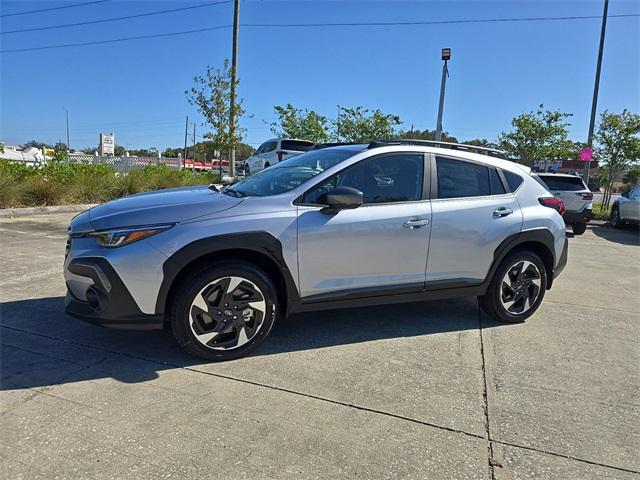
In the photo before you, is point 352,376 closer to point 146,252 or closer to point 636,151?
point 146,252

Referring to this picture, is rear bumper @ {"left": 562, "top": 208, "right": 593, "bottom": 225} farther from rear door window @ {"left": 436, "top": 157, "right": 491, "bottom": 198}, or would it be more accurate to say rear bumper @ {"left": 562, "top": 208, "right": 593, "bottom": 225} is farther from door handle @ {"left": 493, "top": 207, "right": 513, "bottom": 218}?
rear door window @ {"left": 436, "top": 157, "right": 491, "bottom": 198}

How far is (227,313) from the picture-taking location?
3.21m

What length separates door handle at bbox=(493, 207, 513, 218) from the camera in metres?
4.05

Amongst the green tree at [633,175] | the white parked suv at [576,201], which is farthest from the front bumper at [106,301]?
the green tree at [633,175]

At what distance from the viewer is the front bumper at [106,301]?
297 cm

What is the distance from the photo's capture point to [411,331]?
406 centimetres

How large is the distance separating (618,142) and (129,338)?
20183mm

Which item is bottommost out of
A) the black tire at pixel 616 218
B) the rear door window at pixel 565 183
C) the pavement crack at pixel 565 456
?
the pavement crack at pixel 565 456

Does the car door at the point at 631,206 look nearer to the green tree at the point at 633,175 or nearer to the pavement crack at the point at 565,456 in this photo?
the green tree at the point at 633,175

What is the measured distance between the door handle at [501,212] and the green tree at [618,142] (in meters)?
17.0

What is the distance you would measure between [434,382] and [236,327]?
1499 mm

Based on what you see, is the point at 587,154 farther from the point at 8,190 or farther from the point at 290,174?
the point at 8,190

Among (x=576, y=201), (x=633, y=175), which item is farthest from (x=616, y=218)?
(x=633, y=175)

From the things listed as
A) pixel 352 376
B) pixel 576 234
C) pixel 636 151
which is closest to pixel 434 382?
pixel 352 376
